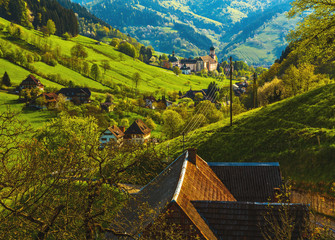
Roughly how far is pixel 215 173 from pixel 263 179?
442cm

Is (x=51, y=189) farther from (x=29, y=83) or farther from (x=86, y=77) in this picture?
(x=86, y=77)

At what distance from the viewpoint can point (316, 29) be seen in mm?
A: 16969

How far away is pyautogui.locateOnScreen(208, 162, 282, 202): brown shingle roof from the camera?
23.5 metres

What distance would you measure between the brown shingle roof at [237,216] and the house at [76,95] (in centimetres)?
10752

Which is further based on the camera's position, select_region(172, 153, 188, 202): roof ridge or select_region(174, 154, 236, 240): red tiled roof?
select_region(172, 153, 188, 202): roof ridge

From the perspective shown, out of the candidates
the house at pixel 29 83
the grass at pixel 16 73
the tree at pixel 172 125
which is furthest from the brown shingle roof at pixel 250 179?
the grass at pixel 16 73

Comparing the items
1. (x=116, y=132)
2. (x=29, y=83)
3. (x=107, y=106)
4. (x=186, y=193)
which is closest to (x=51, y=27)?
(x=29, y=83)

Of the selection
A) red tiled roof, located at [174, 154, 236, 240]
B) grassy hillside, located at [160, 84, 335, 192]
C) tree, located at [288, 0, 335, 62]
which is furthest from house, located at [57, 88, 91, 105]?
tree, located at [288, 0, 335, 62]

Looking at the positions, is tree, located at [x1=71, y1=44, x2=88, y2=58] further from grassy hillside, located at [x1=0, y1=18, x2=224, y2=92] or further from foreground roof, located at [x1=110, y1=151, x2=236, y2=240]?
foreground roof, located at [x1=110, y1=151, x2=236, y2=240]

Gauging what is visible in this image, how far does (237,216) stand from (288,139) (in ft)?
61.5

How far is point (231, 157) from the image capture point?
34375mm

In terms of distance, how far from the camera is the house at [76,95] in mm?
114938

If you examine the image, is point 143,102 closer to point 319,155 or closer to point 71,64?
point 71,64

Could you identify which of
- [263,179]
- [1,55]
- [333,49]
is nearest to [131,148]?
[333,49]
